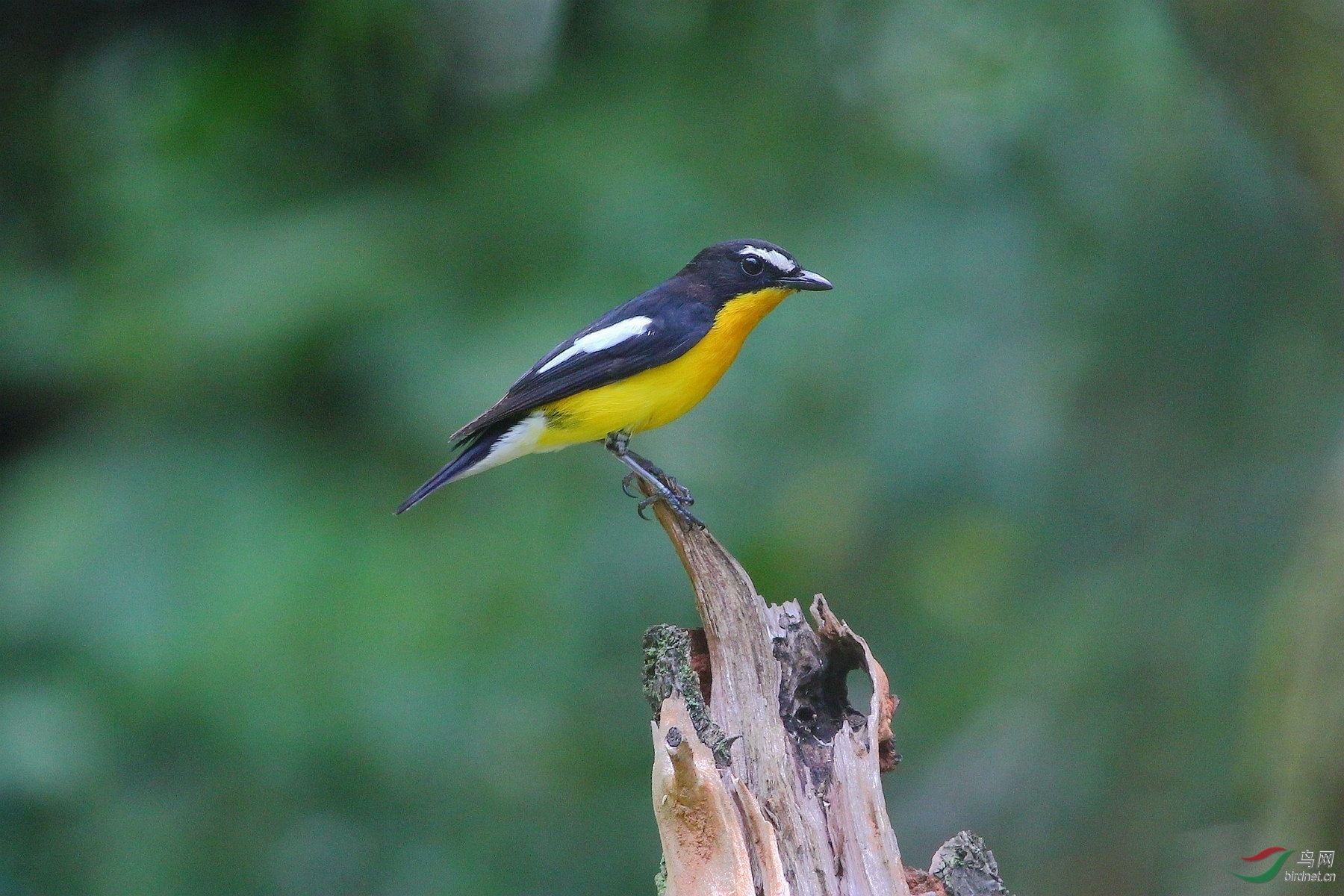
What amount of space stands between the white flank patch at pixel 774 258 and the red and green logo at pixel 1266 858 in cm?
258

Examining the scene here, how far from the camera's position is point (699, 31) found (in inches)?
257

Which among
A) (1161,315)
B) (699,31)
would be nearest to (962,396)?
(1161,315)

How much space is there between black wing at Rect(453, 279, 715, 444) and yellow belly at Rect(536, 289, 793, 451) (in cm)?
4

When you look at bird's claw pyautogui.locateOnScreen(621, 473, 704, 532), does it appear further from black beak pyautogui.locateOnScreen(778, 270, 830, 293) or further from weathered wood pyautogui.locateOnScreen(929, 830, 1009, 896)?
weathered wood pyautogui.locateOnScreen(929, 830, 1009, 896)

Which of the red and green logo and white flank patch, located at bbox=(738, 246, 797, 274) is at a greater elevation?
white flank patch, located at bbox=(738, 246, 797, 274)

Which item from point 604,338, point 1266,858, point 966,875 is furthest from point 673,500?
point 1266,858

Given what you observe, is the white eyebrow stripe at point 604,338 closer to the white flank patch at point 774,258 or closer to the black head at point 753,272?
the black head at point 753,272

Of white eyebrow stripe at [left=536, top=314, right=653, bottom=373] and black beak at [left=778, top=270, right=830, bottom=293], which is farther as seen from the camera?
black beak at [left=778, top=270, right=830, bottom=293]

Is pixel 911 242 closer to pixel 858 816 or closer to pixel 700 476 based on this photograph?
pixel 700 476

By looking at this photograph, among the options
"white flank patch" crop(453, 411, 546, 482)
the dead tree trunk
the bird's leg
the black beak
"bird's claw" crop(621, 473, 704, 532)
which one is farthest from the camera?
the black beak

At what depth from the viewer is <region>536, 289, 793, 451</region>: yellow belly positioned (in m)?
4.39

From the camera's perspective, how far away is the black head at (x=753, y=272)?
4.64 meters

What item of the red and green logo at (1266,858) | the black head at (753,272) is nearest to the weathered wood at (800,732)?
the black head at (753,272)

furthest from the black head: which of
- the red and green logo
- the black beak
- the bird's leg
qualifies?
the red and green logo
